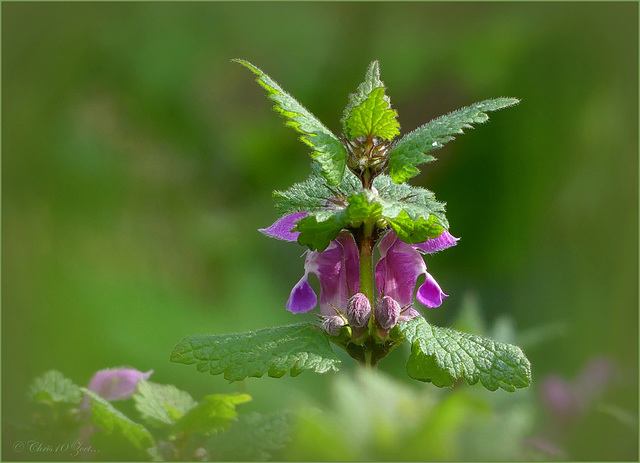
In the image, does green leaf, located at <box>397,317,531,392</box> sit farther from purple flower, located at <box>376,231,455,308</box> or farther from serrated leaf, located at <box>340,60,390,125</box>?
serrated leaf, located at <box>340,60,390,125</box>

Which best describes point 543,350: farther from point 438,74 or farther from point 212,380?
point 438,74

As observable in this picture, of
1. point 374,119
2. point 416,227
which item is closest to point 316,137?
point 374,119

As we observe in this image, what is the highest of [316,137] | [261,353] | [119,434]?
[316,137]

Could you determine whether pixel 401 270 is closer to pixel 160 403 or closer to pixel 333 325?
pixel 333 325

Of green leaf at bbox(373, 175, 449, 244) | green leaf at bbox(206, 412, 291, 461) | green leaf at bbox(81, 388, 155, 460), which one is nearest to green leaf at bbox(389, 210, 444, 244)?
green leaf at bbox(373, 175, 449, 244)

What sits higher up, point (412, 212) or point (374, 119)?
point (374, 119)

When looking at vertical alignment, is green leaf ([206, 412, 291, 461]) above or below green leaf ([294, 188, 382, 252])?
below
